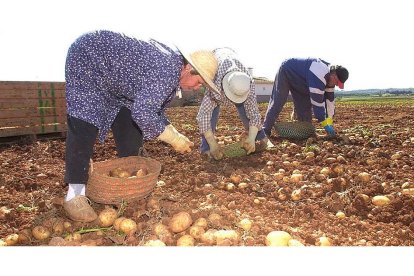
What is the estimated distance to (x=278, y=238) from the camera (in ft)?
6.37

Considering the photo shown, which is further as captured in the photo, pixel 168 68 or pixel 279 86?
pixel 279 86

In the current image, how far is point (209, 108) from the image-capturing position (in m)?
3.83

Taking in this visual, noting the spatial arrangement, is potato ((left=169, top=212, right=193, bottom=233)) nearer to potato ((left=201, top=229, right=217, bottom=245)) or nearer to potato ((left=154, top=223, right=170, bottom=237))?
potato ((left=154, top=223, right=170, bottom=237))

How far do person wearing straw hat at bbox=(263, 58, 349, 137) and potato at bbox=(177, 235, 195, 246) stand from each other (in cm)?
361

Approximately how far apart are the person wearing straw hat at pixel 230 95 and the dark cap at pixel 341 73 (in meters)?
1.41

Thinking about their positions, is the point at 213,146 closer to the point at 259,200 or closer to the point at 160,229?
the point at 259,200

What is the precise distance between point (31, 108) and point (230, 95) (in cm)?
492

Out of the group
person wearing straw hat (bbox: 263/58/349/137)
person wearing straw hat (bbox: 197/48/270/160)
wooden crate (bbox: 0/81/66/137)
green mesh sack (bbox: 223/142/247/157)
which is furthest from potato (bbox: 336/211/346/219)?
wooden crate (bbox: 0/81/66/137)

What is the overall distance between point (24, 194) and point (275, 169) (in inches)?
87.7

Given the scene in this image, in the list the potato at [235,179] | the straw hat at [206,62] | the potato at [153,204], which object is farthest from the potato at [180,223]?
the potato at [235,179]

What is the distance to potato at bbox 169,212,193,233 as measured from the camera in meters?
2.12

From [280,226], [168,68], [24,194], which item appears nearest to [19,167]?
[24,194]

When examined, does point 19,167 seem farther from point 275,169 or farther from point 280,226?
point 280,226

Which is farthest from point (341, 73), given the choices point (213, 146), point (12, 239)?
point (12, 239)
